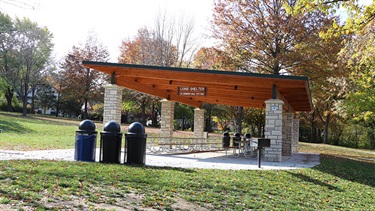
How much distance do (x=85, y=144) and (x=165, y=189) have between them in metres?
3.84

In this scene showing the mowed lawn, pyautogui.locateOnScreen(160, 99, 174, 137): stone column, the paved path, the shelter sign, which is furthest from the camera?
pyautogui.locateOnScreen(160, 99, 174, 137): stone column

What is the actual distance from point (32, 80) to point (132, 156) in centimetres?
3036

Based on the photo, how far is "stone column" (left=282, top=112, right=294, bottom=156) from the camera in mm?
18891

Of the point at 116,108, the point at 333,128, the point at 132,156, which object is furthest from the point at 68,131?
the point at 333,128

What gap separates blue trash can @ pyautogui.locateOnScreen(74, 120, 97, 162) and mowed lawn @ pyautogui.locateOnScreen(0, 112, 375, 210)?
4.68ft

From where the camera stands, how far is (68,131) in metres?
25.2

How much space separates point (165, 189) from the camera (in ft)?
22.6

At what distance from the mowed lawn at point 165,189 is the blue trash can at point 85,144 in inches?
56.1

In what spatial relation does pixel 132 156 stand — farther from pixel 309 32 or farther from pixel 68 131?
pixel 68 131

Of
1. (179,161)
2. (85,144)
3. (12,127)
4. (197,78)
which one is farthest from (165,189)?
(12,127)

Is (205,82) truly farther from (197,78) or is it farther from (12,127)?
(12,127)

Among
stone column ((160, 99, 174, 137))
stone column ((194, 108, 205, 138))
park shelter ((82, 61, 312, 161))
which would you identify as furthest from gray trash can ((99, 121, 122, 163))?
stone column ((194, 108, 205, 138))

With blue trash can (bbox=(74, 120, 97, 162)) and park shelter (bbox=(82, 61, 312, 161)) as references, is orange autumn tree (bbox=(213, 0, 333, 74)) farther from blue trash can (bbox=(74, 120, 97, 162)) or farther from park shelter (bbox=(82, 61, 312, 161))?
blue trash can (bbox=(74, 120, 97, 162))

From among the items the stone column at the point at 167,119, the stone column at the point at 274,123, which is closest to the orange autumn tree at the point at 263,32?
the stone column at the point at 167,119
